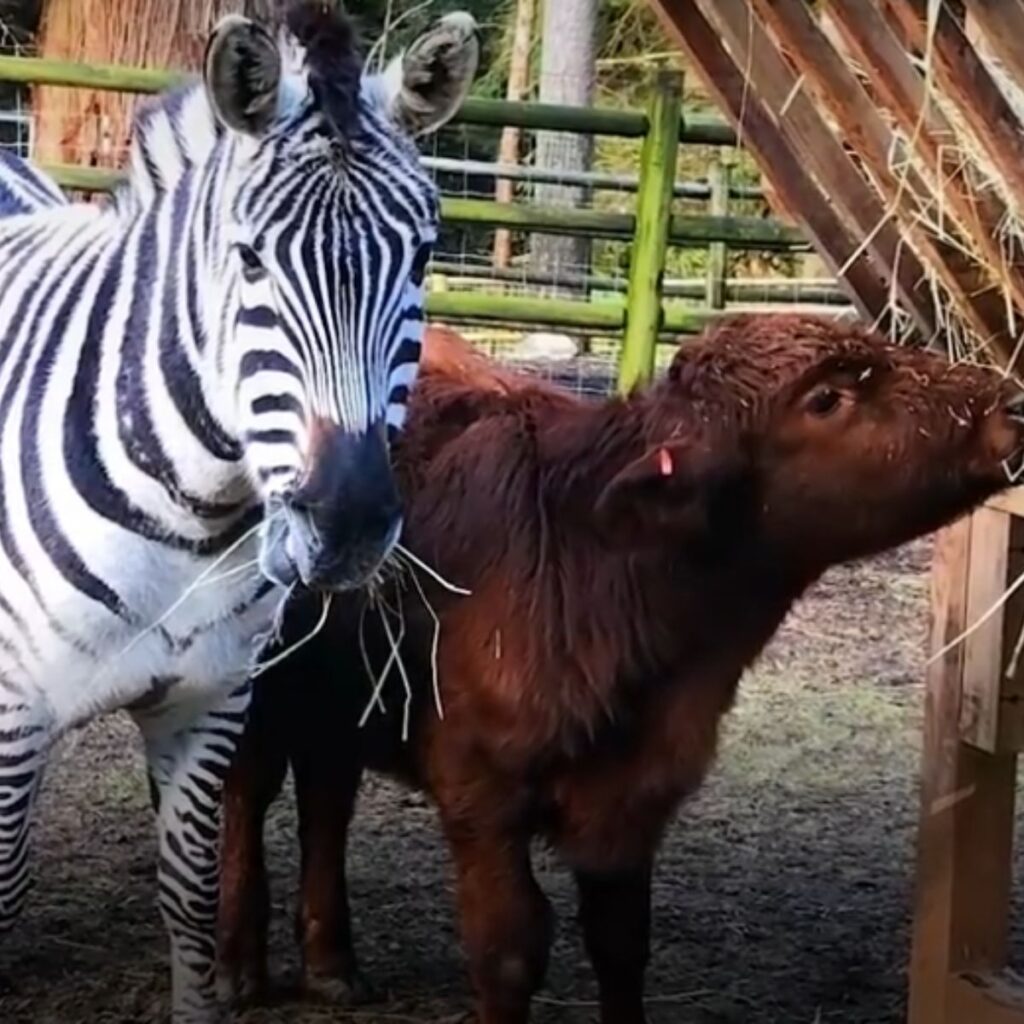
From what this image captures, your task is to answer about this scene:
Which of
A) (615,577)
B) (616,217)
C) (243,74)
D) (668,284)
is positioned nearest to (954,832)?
(615,577)

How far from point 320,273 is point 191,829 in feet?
4.87

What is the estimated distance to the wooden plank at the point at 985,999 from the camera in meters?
4.29

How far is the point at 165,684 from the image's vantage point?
4125 millimetres

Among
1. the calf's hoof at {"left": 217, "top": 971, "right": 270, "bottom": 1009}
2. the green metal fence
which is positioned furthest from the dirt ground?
the green metal fence

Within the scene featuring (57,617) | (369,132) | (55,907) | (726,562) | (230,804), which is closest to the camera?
(369,132)

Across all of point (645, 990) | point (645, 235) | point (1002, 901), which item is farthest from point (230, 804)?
point (645, 235)

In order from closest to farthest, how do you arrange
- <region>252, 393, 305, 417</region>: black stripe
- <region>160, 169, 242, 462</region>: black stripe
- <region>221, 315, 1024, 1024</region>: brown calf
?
1. <region>252, 393, 305, 417</region>: black stripe
2. <region>160, 169, 242, 462</region>: black stripe
3. <region>221, 315, 1024, 1024</region>: brown calf

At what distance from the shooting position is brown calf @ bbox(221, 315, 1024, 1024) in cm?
407

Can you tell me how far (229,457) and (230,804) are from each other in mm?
1498

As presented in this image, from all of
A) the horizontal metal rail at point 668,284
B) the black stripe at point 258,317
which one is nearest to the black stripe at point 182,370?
the black stripe at point 258,317

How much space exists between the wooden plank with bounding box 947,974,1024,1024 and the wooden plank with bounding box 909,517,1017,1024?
0.05ft

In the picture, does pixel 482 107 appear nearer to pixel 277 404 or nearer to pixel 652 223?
pixel 652 223

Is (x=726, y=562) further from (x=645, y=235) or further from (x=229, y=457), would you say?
(x=645, y=235)

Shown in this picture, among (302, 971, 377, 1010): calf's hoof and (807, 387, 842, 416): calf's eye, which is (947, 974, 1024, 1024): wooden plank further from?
(302, 971, 377, 1010): calf's hoof
